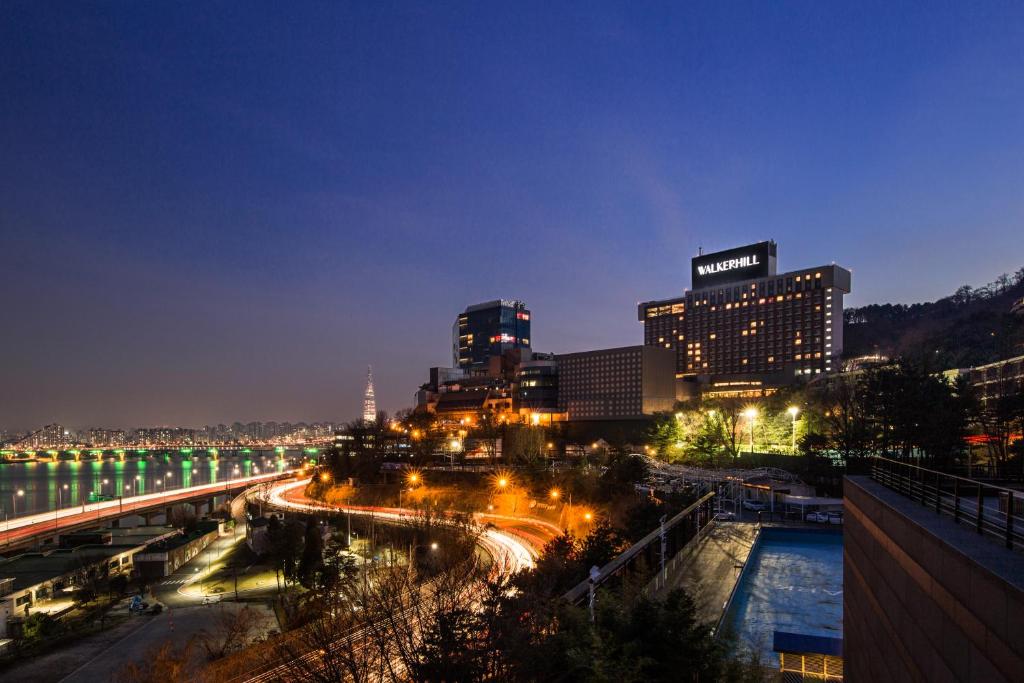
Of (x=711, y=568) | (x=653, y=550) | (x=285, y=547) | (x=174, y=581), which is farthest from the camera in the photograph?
(x=174, y=581)

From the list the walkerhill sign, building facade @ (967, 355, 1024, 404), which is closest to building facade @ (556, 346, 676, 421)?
the walkerhill sign

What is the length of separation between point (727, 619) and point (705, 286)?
115274 millimetres

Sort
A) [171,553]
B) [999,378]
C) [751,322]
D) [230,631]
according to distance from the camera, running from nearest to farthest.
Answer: [230,631], [171,553], [999,378], [751,322]

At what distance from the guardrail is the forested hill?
5753cm

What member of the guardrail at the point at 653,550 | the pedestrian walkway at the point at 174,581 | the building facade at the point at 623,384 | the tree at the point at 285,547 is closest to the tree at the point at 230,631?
the tree at the point at 285,547

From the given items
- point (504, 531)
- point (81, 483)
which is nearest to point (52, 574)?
point (504, 531)

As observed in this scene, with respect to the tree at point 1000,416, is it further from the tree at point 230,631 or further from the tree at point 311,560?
the tree at point 311,560

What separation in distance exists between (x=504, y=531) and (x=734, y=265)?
97.4 metres

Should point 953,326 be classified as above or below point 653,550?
above

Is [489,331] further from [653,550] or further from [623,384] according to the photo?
[653,550]

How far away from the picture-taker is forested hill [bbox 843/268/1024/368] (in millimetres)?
73244

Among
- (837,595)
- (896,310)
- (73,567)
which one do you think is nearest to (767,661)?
(837,595)

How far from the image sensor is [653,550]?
1767cm

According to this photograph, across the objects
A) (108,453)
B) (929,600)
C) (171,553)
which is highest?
(929,600)
